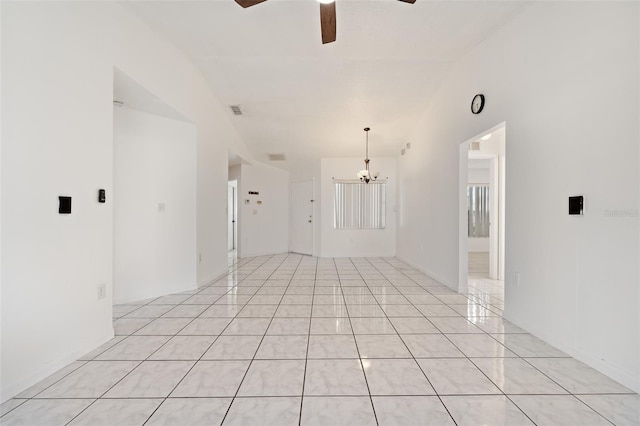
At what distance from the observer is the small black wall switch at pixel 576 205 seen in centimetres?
196

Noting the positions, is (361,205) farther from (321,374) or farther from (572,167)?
(321,374)

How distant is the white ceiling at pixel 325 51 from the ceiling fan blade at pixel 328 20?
493 mm

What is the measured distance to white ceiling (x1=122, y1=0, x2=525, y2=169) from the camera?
8.29ft

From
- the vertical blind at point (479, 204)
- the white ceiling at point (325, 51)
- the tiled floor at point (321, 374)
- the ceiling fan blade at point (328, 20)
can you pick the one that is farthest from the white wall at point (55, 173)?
the vertical blind at point (479, 204)

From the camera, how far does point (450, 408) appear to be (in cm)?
150

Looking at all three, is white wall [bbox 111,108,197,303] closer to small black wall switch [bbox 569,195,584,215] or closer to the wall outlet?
the wall outlet

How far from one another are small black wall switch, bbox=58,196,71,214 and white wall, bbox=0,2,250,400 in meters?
0.04

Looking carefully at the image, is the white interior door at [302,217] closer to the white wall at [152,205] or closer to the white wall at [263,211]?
the white wall at [263,211]

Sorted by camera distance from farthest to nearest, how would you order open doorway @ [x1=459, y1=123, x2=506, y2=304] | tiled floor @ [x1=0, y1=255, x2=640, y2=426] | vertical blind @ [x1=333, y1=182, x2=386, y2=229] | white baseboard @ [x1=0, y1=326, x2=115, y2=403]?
1. vertical blind @ [x1=333, y1=182, x2=386, y2=229]
2. open doorway @ [x1=459, y1=123, x2=506, y2=304]
3. white baseboard @ [x1=0, y1=326, x2=115, y2=403]
4. tiled floor @ [x1=0, y1=255, x2=640, y2=426]

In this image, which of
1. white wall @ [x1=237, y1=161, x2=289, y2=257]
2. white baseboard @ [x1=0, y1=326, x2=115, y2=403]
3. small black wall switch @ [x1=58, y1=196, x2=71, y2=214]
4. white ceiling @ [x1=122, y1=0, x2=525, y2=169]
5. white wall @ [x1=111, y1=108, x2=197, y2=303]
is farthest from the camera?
white wall @ [x1=237, y1=161, x2=289, y2=257]

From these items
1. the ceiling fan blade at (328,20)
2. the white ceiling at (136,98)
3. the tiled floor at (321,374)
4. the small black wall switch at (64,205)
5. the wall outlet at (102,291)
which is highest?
the ceiling fan blade at (328,20)

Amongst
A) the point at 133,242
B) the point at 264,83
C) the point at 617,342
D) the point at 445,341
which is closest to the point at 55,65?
the point at 133,242

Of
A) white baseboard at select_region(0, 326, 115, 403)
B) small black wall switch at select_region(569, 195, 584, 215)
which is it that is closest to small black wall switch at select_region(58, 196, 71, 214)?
white baseboard at select_region(0, 326, 115, 403)

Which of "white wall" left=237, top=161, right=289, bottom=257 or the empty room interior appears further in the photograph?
"white wall" left=237, top=161, right=289, bottom=257
